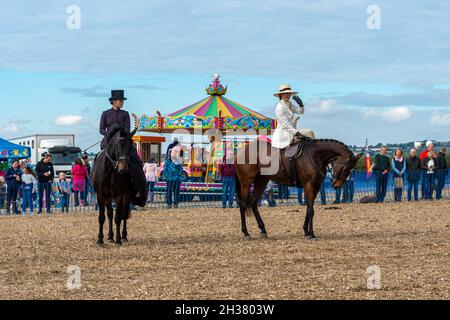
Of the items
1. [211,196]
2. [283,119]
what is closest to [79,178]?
[211,196]

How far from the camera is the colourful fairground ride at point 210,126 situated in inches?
1248

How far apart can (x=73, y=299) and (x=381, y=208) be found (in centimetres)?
1633

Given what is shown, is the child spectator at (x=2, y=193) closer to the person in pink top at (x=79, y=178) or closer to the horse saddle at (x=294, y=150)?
the person in pink top at (x=79, y=178)

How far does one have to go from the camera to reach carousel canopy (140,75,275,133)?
104 ft

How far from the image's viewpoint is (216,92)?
110 feet

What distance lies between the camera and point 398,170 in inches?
1062

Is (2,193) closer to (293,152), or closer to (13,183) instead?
(13,183)

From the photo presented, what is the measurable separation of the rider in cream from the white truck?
3004 centimetres

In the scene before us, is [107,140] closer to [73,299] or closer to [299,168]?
[299,168]

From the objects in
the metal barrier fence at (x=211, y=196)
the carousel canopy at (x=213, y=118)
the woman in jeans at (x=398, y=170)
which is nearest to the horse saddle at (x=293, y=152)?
the metal barrier fence at (x=211, y=196)

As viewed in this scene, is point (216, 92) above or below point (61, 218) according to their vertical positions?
above

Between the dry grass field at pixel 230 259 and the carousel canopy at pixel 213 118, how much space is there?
11.9 m

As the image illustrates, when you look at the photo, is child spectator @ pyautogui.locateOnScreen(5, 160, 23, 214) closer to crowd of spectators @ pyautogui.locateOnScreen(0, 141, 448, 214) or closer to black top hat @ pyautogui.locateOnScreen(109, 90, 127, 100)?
crowd of spectators @ pyautogui.locateOnScreen(0, 141, 448, 214)
